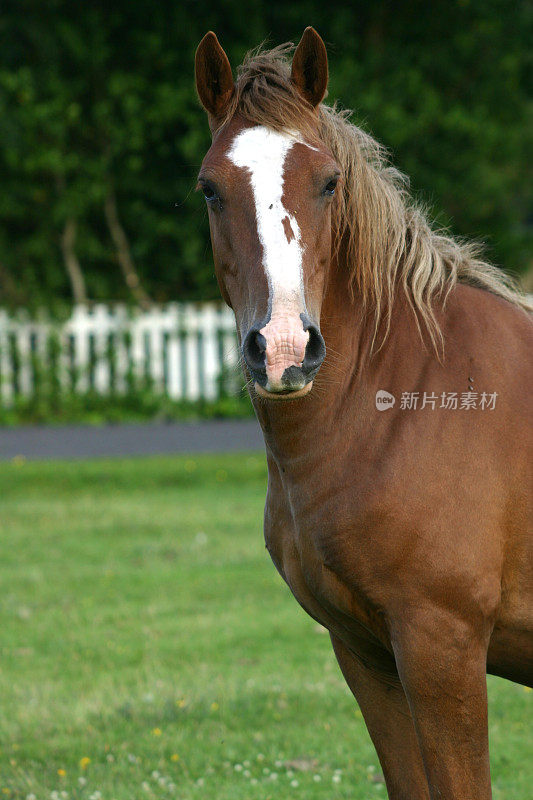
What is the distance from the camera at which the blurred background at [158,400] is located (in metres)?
4.39

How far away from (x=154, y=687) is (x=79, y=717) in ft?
1.64

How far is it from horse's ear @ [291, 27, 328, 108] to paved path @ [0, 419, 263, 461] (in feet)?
30.1

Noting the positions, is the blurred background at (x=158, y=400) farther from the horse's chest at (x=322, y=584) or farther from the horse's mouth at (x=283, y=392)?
the horse's mouth at (x=283, y=392)

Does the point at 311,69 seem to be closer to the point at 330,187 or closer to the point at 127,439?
the point at 330,187

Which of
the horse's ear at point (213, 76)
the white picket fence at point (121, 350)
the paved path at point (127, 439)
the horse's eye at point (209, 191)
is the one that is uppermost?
the horse's ear at point (213, 76)

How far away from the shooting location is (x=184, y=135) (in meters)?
15.7

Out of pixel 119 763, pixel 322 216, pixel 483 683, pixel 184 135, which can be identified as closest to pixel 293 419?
pixel 322 216

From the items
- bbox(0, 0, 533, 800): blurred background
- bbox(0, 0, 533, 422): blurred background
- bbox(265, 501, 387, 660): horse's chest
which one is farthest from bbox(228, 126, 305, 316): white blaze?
bbox(0, 0, 533, 422): blurred background

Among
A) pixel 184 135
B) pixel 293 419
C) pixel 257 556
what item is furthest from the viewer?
pixel 184 135

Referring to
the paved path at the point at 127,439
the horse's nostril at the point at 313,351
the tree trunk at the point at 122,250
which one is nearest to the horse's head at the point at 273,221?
the horse's nostril at the point at 313,351

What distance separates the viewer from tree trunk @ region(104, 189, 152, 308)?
15804 mm

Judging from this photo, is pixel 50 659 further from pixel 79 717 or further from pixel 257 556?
A: pixel 257 556

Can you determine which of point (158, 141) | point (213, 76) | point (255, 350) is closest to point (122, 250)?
point (158, 141)

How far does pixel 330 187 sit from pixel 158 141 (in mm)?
13735
